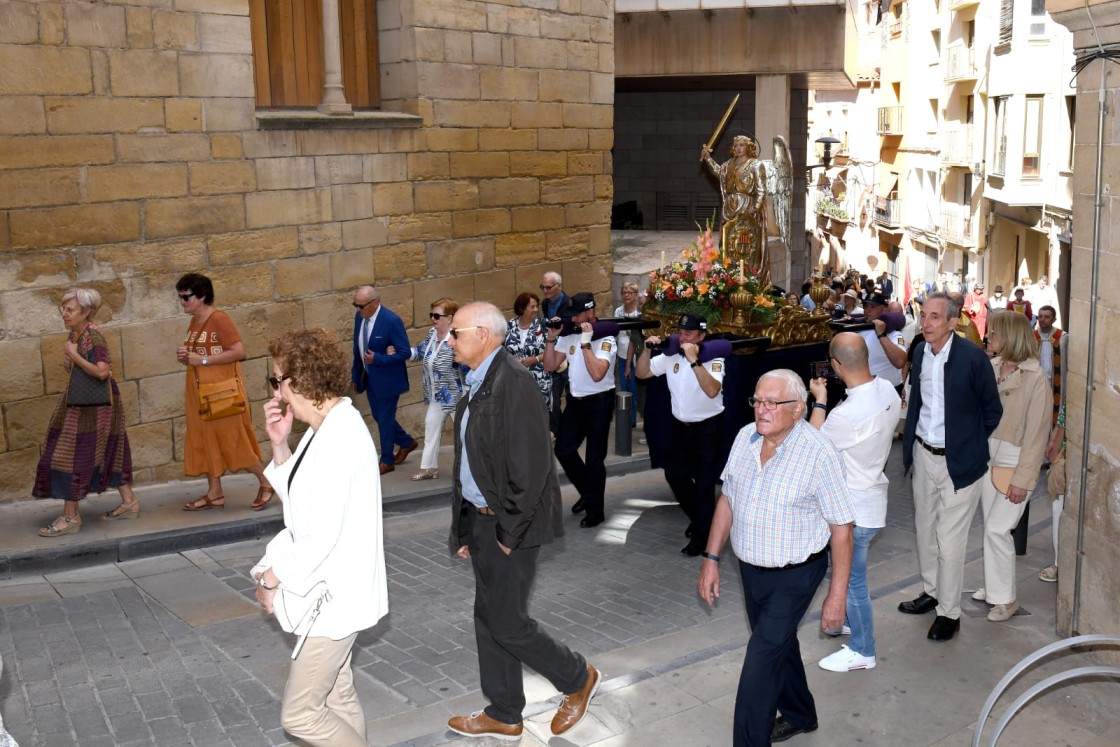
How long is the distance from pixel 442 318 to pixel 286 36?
3.42 meters

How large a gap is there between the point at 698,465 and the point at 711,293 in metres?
2.07

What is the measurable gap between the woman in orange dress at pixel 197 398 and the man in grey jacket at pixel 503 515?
3.65m

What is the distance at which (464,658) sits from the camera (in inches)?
242

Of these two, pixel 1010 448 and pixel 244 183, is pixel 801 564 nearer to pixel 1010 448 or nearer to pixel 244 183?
pixel 1010 448

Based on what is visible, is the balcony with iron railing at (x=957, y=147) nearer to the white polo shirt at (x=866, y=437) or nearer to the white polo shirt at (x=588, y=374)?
the white polo shirt at (x=588, y=374)

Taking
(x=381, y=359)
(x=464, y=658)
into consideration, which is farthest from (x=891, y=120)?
(x=464, y=658)

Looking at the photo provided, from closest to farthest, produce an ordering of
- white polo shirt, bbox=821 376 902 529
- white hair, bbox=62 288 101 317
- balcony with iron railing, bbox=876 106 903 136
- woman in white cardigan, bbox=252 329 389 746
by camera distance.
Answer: woman in white cardigan, bbox=252 329 389 746
white polo shirt, bbox=821 376 902 529
white hair, bbox=62 288 101 317
balcony with iron railing, bbox=876 106 903 136

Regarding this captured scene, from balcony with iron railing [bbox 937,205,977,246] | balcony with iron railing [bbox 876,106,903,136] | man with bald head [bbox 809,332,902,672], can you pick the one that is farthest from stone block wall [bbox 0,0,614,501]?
balcony with iron railing [bbox 876,106,903,136]

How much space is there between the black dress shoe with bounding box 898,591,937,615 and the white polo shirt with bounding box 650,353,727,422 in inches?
76.2

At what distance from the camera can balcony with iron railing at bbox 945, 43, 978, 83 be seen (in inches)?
1309

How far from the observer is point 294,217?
1032 cm

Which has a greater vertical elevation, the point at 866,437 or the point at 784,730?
the point at 866,437

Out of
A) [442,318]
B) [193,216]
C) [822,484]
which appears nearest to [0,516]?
[193,216]

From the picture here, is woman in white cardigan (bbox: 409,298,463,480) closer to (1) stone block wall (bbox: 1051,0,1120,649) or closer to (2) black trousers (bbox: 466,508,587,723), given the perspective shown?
(2) black trousers (bbox: 466,508,587,723)
